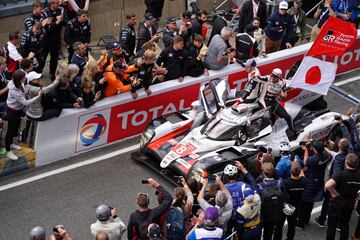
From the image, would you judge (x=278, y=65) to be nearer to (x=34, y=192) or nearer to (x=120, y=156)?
(x=120, y=156)

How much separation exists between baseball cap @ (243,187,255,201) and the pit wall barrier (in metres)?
4.56

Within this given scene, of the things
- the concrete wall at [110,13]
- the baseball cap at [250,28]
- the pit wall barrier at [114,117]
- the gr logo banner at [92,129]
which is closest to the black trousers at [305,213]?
the pit wall barrier at [114,117]

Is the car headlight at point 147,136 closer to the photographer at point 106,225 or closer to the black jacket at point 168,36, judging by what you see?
the black jacket at point 168,36

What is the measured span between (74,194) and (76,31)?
4186 millimetres

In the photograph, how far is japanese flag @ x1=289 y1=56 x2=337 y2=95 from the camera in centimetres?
1500

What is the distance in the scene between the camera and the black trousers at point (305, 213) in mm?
13109

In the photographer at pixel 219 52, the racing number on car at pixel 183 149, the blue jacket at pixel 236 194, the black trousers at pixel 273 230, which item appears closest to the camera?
the blue jacket at pixel 236 194

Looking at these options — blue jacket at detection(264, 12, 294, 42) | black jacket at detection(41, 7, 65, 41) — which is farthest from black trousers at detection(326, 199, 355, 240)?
black jacket at detection(41, 7, 65, 41)

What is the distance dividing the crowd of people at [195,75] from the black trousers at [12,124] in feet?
0.06

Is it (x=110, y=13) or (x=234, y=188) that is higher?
(x=234, y=188)

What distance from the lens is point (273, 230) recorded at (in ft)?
40.6

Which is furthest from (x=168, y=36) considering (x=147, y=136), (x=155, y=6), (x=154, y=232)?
(x=154, y=232)

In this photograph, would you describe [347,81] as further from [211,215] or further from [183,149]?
[211,215]

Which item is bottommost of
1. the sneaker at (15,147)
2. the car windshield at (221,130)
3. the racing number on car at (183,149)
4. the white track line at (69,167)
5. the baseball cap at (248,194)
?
the white track line at (69,167)
